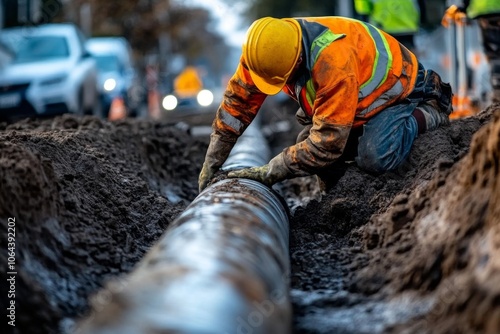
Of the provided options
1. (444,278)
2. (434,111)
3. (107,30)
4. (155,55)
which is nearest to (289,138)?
(434,111)

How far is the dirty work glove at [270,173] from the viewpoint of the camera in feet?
17.3

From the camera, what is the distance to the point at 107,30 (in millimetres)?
40031

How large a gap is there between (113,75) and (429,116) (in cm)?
1555

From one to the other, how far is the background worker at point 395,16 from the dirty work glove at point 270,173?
19.0ft

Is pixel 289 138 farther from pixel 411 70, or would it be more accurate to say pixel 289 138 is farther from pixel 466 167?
pixel 466 167

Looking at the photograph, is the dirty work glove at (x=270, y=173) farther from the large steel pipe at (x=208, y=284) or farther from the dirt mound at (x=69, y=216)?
the large steel pipe at (x=208, y=284)

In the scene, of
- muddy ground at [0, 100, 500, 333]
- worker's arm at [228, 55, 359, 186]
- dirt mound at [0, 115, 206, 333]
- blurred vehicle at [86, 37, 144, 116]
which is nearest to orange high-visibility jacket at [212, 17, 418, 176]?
worker's arm at [228, 55, 359, 186]

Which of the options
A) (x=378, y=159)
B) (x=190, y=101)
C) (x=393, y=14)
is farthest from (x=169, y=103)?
(x=378, y=159)

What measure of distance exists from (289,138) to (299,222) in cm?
653

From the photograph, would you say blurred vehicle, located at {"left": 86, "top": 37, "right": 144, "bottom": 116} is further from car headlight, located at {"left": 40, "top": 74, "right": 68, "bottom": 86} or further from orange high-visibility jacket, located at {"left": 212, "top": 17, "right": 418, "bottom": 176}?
orange high-visibility jacket, located at {"left": 212, "top": 17, "right": 418, "bottom": 176}

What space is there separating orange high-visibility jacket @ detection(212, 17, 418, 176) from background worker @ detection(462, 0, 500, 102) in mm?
2595

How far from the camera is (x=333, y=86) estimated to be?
16.4 feet

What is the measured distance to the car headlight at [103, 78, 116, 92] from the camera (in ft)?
62.3

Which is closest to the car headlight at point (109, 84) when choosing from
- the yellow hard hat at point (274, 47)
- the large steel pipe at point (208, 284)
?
the yellow hard hat at point (274, 47)
